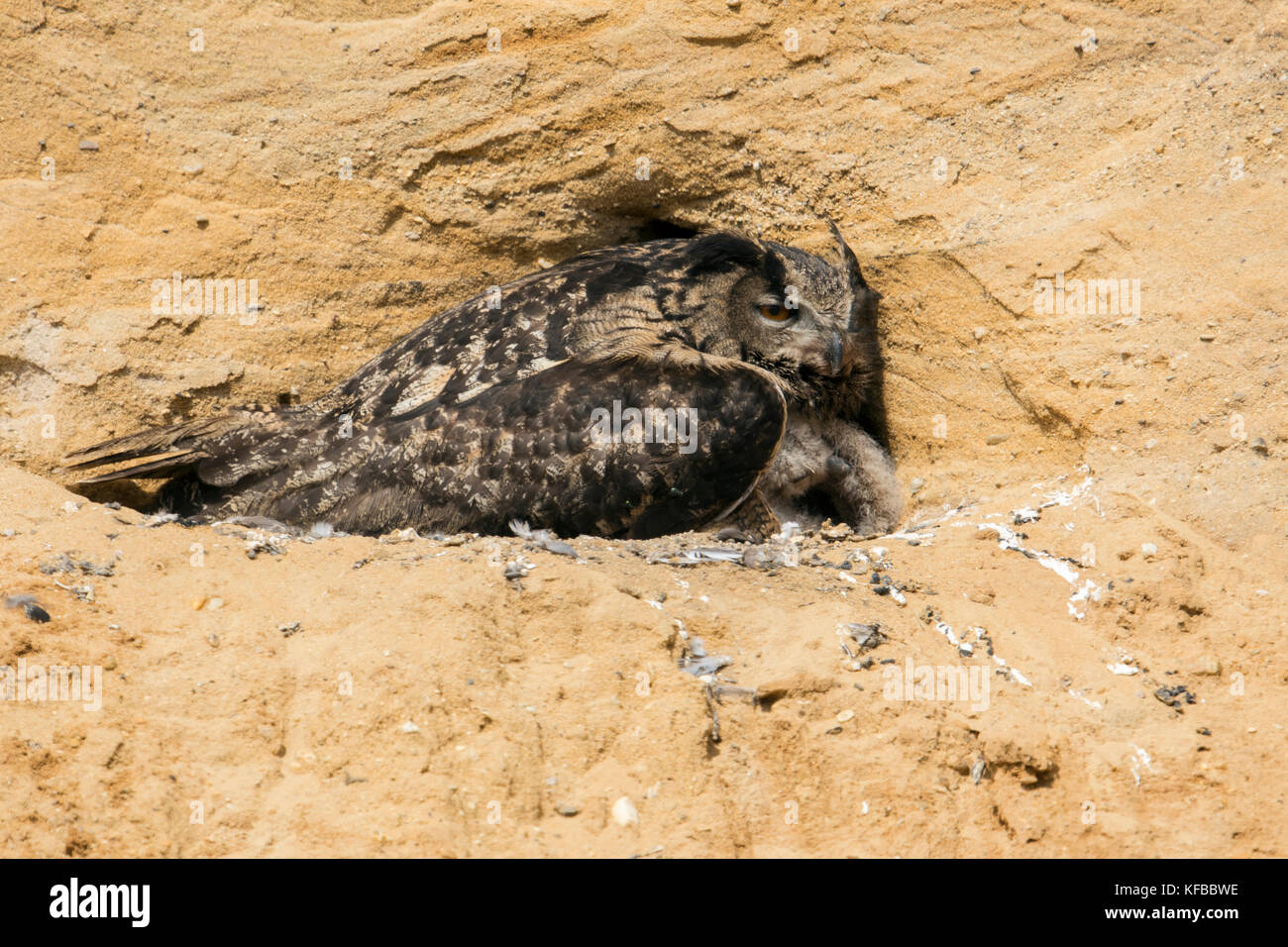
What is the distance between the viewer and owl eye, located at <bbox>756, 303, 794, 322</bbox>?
501 centimetres

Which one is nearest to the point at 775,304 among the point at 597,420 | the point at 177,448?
the point at 597,420

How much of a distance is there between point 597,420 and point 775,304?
45.1 inches

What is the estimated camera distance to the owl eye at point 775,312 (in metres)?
5.01

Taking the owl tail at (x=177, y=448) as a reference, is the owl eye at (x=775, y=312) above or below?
above

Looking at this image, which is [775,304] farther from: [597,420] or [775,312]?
[597,420]

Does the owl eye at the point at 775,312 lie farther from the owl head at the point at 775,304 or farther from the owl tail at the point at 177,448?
the owl tail at the point at 177,448

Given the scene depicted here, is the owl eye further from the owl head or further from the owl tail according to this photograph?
the owl tail

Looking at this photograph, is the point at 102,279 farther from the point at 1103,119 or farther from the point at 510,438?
the point at 1103,119

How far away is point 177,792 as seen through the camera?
2.75 metres

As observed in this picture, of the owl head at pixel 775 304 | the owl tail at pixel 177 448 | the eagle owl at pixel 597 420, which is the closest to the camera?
the eagle owl at pixel 597 420

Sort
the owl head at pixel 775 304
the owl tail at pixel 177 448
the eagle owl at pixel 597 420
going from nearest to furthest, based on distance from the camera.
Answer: the eagle owl at pixel 597 420
the owl tail at pixel 177 448
the owl head at pixel 775 304

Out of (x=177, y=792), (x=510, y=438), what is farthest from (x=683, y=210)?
(x=177, y=792)

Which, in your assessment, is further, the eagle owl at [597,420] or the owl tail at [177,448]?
the owl tail at [177,448]

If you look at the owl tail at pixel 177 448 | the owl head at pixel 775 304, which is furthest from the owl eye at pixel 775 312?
the owl tail at pixel 177 448
